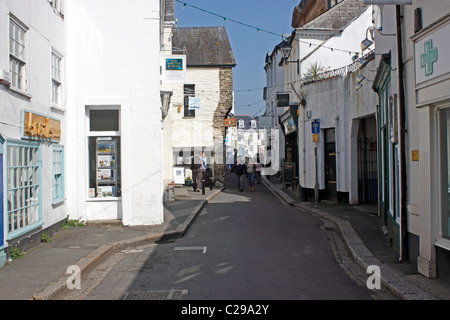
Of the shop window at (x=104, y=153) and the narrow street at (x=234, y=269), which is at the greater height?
the shop window at (x=104, y=153)

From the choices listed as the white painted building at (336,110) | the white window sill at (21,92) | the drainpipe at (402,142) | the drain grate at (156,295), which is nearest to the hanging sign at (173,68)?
the white window sill at (21,92)

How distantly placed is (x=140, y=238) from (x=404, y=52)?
692 centimetres

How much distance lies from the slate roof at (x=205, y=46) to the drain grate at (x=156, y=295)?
73.1ft

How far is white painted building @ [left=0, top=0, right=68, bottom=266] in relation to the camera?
816 centimetres

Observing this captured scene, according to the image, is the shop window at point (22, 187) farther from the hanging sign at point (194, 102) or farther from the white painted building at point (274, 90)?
the white painted building at point (274, 90)

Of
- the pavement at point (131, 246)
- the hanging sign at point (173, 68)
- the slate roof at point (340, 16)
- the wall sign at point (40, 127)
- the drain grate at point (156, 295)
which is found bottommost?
the drain grate at point (156, 295)

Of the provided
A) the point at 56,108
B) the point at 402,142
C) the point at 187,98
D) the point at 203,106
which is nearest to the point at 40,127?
the point at 56,108

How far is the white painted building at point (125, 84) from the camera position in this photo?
481 inches

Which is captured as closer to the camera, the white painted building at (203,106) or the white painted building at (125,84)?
the white painted building at (125,84)

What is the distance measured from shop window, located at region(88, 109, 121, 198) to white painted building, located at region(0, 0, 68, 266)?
3.26ft

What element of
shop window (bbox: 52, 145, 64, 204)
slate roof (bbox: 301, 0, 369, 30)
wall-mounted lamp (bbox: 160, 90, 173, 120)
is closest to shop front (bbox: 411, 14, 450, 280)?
wall-mounted lamp (bbox: 160, 90, 173, 120)

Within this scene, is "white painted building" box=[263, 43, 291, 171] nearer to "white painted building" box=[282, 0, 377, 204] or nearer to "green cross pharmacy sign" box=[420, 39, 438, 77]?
"white painted building" box=[282, 0, 377, 204]
